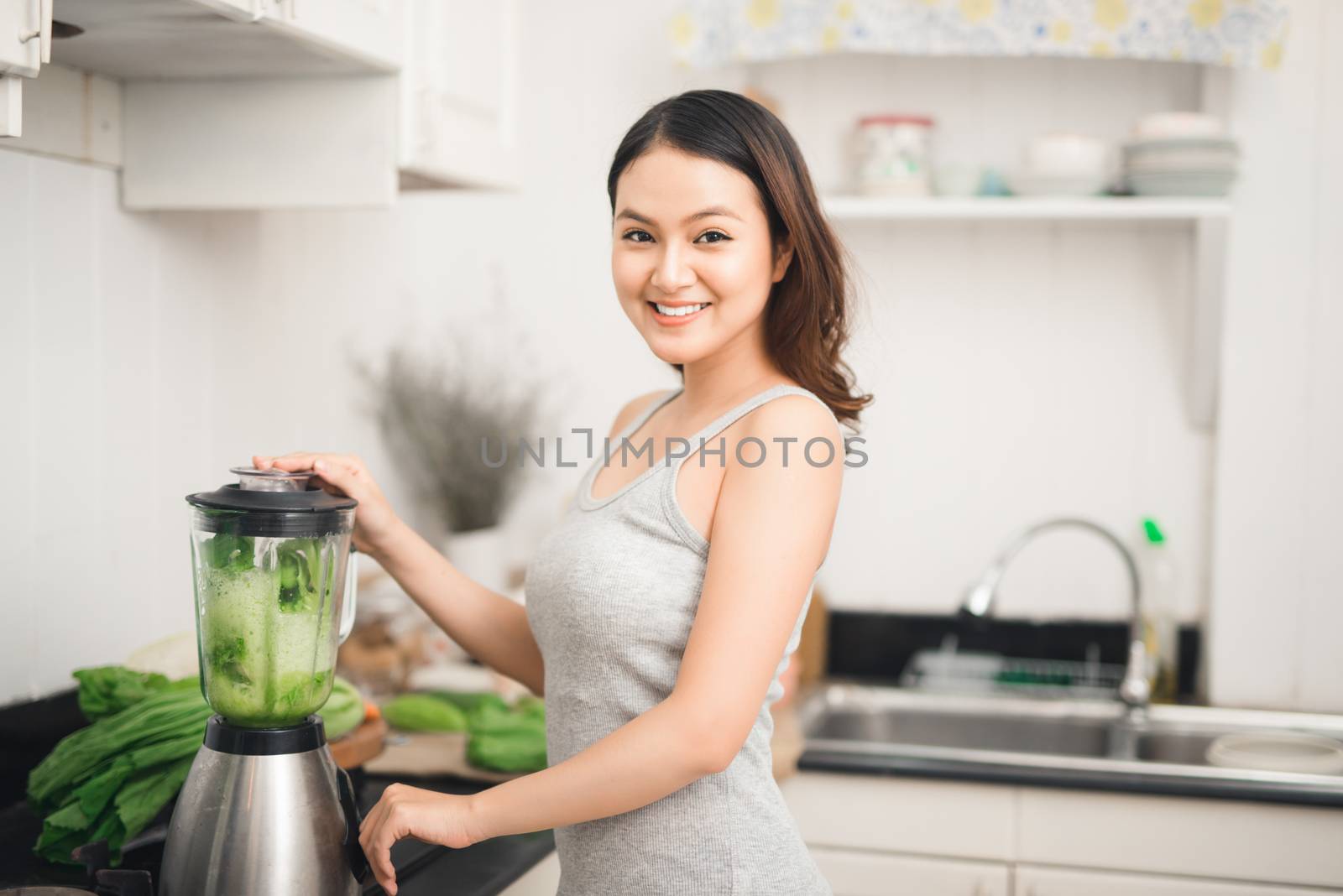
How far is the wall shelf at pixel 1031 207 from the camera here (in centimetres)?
212

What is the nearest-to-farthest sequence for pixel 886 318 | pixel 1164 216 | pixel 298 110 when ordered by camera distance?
pixel 298 110 → pixel 1164 216 → pixel 886 318

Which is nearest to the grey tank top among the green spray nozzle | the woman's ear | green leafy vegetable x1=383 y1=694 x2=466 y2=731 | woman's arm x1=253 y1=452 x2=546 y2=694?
the woman's ear

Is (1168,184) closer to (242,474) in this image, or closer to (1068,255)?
(1068,255)

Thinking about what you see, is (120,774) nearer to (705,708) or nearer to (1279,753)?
(705,708)

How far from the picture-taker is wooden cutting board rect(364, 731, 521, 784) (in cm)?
163

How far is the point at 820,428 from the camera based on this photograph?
1130mm

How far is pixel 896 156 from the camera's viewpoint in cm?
223

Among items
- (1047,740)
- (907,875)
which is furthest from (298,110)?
(1047,740)

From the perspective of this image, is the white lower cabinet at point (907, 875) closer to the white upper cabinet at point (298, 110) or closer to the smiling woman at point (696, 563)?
the smiling woman at point (696, 563)

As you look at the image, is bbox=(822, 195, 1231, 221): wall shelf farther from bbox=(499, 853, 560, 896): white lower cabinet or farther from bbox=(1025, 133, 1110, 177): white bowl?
bbox=(499, 853, 560, 896): white lower cabinet

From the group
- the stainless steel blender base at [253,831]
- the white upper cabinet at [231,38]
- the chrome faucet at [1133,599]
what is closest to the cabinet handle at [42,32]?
the white upper cabinet at [231,38]

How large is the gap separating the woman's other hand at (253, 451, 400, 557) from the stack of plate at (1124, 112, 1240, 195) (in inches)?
58.2

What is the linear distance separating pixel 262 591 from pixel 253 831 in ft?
0.66

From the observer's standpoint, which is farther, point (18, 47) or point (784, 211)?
point (784, 211)
